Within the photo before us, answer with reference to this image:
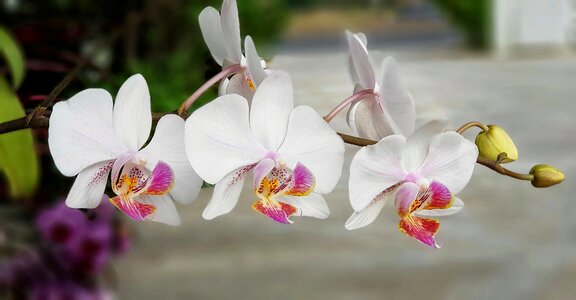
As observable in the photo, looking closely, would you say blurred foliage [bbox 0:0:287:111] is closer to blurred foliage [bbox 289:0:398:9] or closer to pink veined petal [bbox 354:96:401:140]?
pink veined petal [bbox 354:96:401:140]

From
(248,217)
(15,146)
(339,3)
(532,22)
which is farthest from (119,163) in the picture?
(339,3)

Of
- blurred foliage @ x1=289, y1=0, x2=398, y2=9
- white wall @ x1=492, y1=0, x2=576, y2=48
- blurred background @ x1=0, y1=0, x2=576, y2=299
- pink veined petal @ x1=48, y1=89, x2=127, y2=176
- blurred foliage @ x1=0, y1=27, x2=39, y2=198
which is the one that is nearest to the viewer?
pink veined petal @ x1=48, y1=89, x2=127, y2=176

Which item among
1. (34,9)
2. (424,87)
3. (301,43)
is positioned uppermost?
(34,9)

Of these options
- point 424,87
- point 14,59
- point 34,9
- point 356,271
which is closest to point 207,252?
point 356,271

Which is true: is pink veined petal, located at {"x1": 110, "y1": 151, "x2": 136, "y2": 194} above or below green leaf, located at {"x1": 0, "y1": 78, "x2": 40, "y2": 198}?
above

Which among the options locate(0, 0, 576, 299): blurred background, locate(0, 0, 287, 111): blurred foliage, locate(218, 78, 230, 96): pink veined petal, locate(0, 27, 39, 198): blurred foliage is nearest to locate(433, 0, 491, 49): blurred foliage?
locate(0, 0, 576, 299): blurred background

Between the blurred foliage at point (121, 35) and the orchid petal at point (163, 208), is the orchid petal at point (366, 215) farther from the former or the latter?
the blurred foliage at point (121, 35)

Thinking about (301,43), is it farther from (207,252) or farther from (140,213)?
(140,213)

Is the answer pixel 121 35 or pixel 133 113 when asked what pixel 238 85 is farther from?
pixel 121 35
